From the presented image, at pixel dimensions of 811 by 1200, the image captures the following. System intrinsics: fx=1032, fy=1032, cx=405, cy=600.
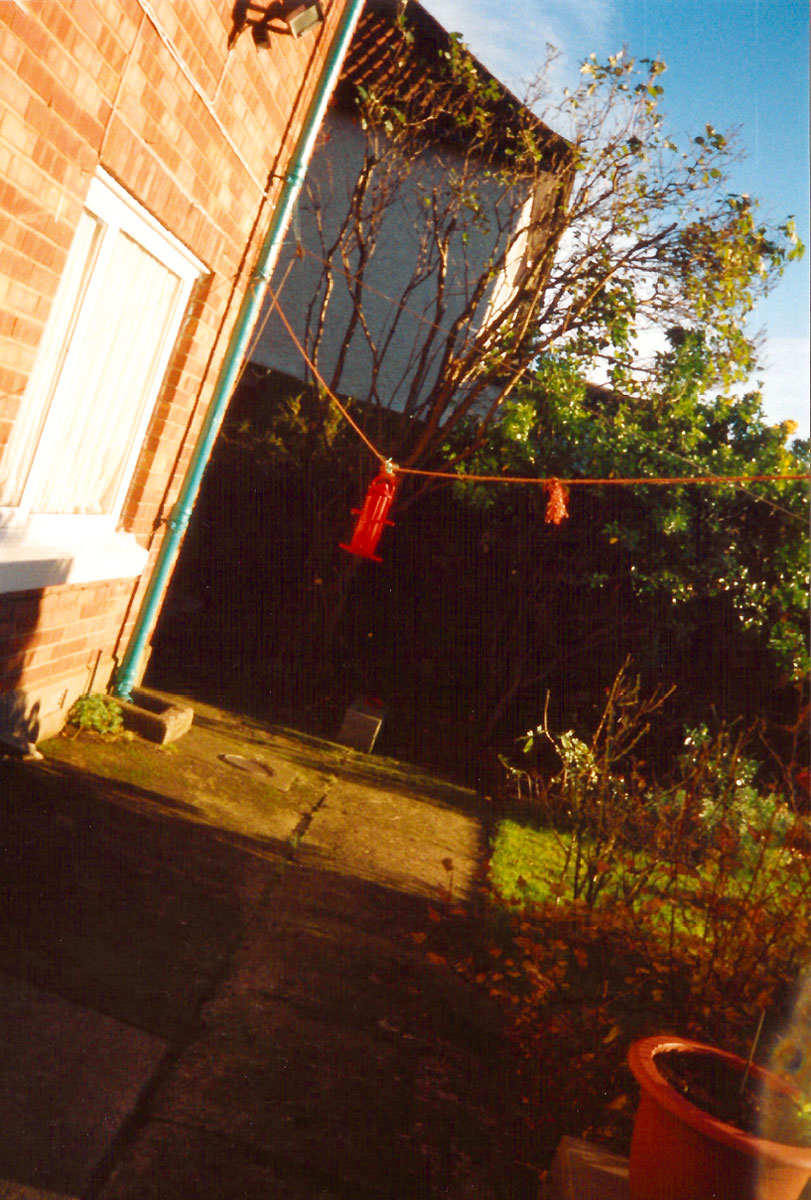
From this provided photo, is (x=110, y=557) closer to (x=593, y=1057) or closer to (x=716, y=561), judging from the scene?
(x=593, y=1057)

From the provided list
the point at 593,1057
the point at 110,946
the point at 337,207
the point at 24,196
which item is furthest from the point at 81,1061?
the point at 337,207

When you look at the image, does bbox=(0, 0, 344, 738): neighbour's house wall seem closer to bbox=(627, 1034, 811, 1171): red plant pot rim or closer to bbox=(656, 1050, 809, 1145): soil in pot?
bbox=(627, 1034, 811, 1171): red plant pot rim

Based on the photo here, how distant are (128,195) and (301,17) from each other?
4.74 feet

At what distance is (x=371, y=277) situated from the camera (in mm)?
12328

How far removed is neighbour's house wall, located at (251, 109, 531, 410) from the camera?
1127 cm

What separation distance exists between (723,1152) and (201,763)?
4134 millimetres

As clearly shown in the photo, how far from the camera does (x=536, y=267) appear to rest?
377 inches

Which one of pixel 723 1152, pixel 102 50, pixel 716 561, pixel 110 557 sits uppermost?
pixel 102 50

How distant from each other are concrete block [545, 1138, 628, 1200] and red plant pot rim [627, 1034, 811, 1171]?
34 centimetres

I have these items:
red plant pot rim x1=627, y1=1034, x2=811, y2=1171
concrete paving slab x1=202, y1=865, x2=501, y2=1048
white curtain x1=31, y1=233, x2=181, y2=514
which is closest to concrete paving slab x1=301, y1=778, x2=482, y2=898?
concrete paving slab x1=202, y1=865, x2=501, y2=1048

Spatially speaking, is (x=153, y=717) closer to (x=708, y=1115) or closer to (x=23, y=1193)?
(x=23, y=1193)

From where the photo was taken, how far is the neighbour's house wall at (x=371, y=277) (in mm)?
11266

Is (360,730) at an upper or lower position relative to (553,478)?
lower

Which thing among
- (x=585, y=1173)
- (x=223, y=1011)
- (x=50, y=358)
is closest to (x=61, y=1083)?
(x=223, y=1011)
